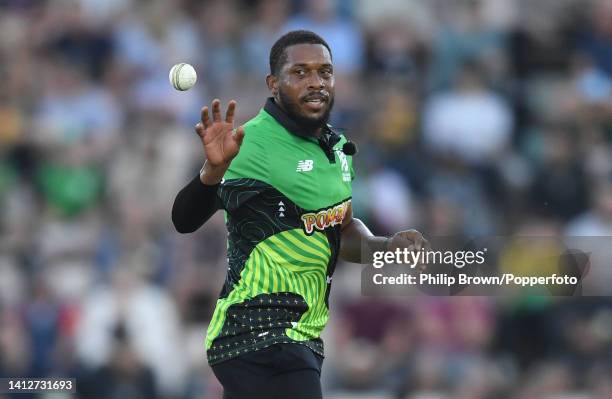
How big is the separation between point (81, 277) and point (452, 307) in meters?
3.44

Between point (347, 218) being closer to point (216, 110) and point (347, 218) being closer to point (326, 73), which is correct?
point (326, 73)

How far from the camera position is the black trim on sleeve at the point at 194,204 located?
18.8 ft

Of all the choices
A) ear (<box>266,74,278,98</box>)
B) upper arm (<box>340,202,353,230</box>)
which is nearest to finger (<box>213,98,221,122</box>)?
ear (<box>266,74,278,98</box>)

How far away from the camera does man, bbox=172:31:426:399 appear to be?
583cm

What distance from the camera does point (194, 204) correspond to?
5.77m

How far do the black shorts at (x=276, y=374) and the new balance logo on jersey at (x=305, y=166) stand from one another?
0.84m

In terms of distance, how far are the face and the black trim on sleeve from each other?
598mm

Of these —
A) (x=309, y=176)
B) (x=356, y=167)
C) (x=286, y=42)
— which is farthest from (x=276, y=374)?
(x=356, y=167)

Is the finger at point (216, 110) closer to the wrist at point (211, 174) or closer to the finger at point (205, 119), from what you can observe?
the finger at point (205, 119)

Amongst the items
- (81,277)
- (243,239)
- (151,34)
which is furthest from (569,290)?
(151,34)

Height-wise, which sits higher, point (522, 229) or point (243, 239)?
point (522, 229)

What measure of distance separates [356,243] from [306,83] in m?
0.90

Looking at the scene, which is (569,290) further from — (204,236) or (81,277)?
(81,277)

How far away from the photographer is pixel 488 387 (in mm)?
→ 10539
